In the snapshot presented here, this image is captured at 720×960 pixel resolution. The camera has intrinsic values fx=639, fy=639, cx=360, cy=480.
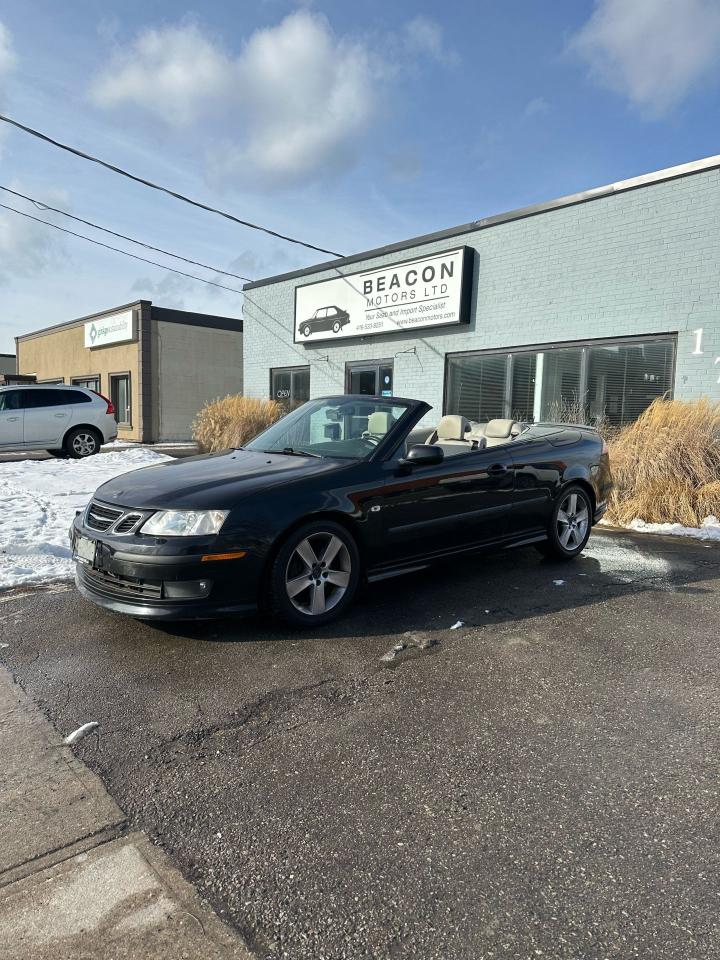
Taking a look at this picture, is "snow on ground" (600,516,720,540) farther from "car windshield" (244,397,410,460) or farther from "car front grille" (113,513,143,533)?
"car front grille" (113,513,143,533)

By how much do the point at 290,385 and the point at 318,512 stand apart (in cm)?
1306

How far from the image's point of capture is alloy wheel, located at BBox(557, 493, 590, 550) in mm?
5816

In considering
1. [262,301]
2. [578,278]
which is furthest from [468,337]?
[262,301]

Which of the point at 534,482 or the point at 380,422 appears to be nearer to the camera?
the point at 380,422

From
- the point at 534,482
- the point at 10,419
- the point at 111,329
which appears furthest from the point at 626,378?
the point at 111,329

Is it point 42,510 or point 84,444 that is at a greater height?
point 84,444

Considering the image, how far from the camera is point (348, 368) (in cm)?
1496

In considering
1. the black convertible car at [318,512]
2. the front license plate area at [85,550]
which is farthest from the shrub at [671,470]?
the front license plate area at [85,550]

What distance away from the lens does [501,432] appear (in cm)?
580

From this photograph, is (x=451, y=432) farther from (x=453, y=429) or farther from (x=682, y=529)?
(x=682, y=529)

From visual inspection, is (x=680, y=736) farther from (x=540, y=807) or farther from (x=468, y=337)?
(x=468, y=337)

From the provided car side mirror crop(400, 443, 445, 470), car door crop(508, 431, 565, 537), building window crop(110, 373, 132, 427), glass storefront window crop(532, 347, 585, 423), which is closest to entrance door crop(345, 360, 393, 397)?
glass storefront window crop(532, 347, 585, 423)

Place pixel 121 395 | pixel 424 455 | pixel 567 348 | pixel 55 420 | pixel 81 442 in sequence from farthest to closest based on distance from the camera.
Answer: pixel 121 395 < pixel 81 442 < pixel 55 420 < pixel 567 348 < pixel 424 455

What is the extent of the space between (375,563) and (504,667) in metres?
1.17
